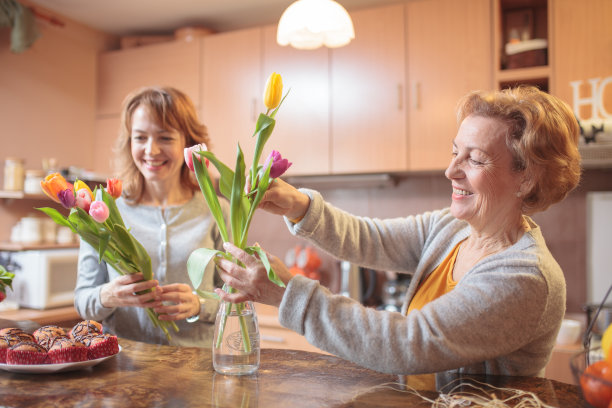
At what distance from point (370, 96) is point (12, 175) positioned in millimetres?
2043

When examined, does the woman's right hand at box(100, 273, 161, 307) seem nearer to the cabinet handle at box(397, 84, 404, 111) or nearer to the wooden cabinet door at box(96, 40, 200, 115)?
the cabinet handle at box(397, 84, 404, 111)

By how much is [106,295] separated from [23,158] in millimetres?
2275

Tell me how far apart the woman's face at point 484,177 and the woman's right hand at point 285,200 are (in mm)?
335

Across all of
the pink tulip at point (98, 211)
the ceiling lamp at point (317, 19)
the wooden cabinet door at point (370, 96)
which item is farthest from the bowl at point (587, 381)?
the wooden cabinet door at point (370, 96)

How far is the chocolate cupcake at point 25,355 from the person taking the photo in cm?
99

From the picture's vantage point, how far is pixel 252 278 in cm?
93

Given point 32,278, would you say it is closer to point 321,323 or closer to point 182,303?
point 182,303

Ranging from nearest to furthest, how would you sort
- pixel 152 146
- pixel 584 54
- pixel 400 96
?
pixel 152 146 < pixel 584 54 < pixel 400 96

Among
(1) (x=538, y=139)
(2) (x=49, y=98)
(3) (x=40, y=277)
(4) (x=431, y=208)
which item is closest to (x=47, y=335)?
(1) (x=538, y=139)

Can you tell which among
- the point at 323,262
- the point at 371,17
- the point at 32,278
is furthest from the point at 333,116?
the point at 32,278

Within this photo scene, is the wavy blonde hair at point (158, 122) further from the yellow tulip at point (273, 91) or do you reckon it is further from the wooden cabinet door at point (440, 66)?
the wooden cabinet door at point (440, 66)

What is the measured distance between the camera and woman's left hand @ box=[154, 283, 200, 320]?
127 cm

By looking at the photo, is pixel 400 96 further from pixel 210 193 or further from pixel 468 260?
pixel 210 193

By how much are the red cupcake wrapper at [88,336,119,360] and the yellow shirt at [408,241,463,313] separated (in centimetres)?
65
